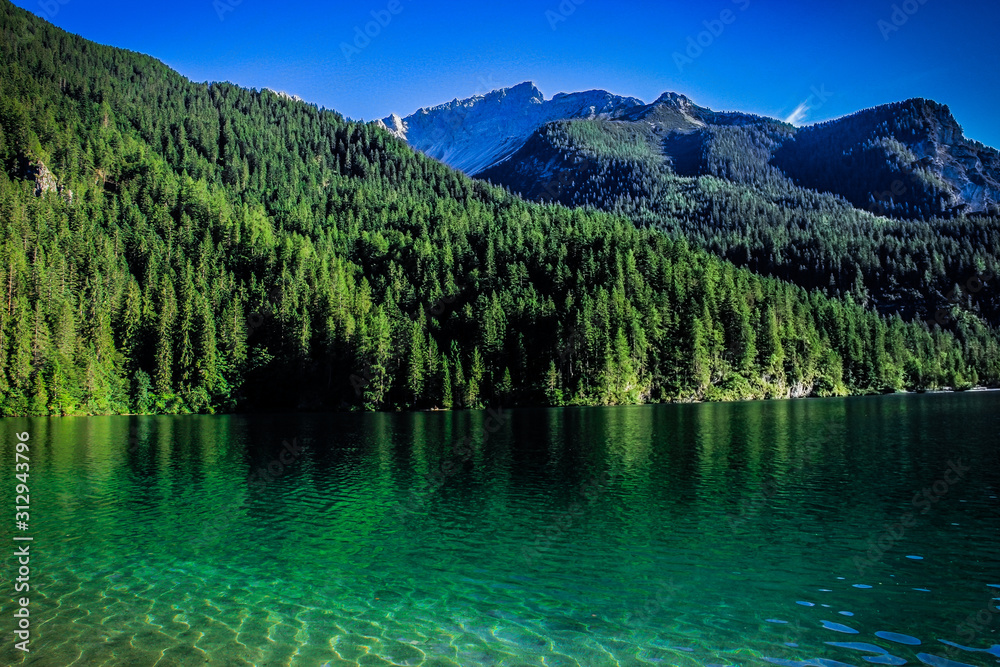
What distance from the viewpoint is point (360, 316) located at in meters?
139

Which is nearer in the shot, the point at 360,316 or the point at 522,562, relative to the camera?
the point at 522,562

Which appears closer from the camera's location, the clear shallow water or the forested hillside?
the clear shallow water

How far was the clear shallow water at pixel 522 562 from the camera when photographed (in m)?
14.7

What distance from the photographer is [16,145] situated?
582ft

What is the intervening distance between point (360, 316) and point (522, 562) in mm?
123161

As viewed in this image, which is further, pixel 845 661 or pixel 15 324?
pixel 15 324

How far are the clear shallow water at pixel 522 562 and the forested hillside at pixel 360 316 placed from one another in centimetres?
8486

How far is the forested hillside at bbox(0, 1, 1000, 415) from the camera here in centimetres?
12344

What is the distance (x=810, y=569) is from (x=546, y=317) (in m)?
125

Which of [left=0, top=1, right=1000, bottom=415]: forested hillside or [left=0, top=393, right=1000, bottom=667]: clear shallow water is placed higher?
[left=0, top=1, right=1000, bottom=415]: forested hillside

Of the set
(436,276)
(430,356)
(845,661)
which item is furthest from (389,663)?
(436,276)

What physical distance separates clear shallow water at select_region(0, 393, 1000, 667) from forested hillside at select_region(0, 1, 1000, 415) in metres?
84.9

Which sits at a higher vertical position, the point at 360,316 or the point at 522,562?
the point at 360,316

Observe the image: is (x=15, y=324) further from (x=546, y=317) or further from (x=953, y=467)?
(x=953, y=467)
